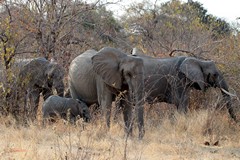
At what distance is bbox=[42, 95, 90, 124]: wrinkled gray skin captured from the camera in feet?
32.5

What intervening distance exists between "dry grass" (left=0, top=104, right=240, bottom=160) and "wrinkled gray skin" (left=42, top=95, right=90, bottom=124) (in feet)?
1.19

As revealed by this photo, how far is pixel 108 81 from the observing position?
9289 millimetres

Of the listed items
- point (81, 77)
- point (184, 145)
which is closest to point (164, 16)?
point (81, 77)

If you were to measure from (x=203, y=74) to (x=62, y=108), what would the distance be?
3.53 m

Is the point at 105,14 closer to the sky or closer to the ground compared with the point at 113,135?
closer to the sky

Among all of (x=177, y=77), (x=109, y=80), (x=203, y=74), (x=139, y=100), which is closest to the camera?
(x=139, y=100)

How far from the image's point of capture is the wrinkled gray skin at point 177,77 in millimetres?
11367

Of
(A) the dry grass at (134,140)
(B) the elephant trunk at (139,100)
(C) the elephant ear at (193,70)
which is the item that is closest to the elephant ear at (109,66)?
(B) the elephant trunk at (139,100)

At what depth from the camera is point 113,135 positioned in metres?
8.81

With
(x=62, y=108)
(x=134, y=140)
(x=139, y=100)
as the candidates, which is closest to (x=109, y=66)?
(x=139, y=100)

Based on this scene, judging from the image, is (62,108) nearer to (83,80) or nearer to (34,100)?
(83,80)

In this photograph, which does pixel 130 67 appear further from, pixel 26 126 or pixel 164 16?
pixel 164 16

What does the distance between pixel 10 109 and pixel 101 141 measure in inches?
122

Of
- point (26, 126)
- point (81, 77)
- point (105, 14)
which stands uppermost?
point (105, 14)
